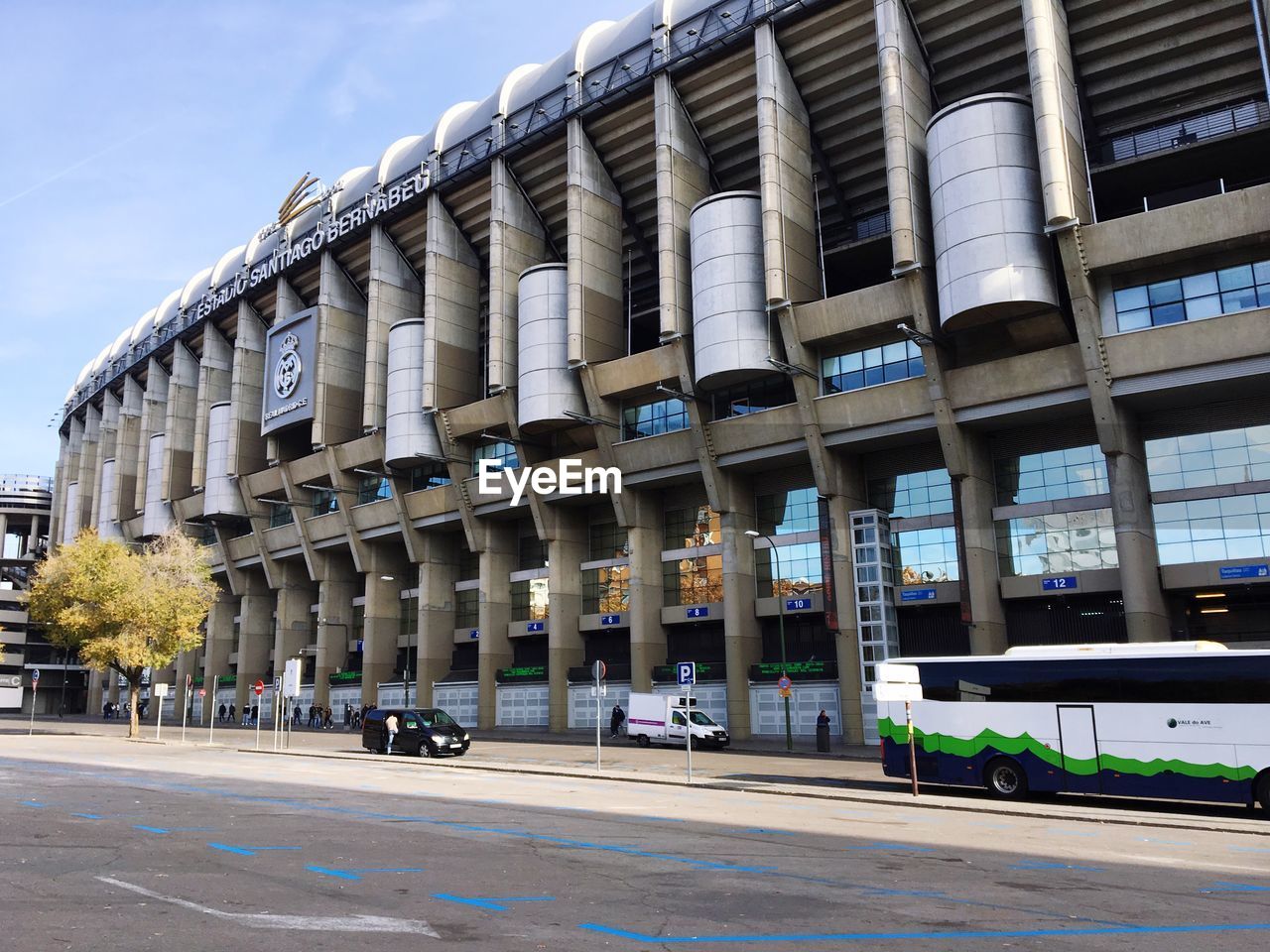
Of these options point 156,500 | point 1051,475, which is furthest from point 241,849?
point 156,500

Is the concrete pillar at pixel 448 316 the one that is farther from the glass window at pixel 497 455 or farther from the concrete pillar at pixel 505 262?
the concrete pillar at pixel 505 262

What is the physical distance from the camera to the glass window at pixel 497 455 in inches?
2248

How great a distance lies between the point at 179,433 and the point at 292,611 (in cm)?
1838

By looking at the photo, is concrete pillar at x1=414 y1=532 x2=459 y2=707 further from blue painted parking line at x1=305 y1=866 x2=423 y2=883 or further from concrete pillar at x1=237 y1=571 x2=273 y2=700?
blue painted parking line at x1=305 y1=866 x2=423 y2=883

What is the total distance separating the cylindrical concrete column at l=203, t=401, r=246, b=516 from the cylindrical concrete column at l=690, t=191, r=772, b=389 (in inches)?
1592

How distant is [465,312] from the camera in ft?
192

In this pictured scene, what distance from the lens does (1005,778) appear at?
22641 mm

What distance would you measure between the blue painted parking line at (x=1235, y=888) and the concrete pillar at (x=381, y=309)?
5313 cm

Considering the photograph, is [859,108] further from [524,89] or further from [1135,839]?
[1135,839]

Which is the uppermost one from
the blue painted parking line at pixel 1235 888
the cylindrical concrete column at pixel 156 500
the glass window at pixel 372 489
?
the cylindrical concrete column at pixel 156 500

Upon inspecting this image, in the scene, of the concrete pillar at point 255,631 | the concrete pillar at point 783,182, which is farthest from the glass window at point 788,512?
the concrete pillar at point 255,631

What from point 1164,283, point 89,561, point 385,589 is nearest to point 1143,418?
point 1164,283

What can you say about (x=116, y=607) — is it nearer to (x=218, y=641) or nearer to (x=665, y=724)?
(x=218, y=641)

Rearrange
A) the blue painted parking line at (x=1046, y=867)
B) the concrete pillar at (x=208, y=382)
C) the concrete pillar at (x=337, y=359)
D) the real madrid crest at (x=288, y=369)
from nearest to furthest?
the blue painted parking line at (x=1046, y=867) → the concrete pillar at (x=337, y=359) → the real madrid crest at (x=288, y=369) → the concrete pillar at (x=208, y=382)
